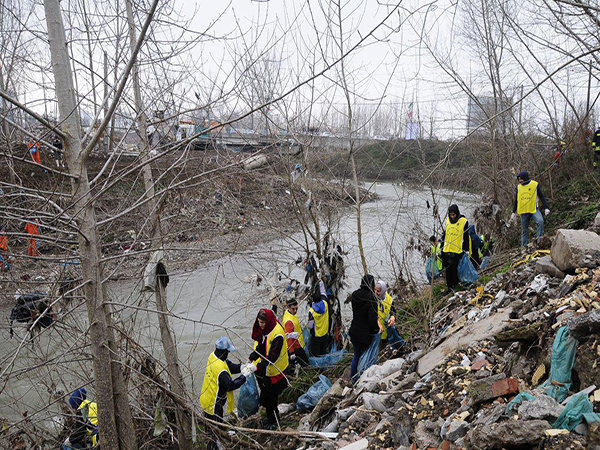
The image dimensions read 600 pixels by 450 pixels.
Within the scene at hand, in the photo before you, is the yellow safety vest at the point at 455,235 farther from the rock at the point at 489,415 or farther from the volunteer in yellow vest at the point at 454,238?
the rock at the point at 489,415

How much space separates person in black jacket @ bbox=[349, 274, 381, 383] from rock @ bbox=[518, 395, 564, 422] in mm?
2653

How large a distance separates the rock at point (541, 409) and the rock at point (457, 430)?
0.43 meters

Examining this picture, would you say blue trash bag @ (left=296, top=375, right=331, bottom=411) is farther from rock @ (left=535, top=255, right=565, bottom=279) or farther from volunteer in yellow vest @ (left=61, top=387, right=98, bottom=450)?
rock @ (left=535, top=255, right=565, bottom=279)

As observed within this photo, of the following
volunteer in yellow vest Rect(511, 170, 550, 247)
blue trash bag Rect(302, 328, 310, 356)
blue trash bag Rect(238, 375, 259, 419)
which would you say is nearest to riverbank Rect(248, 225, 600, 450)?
blue trash bag Rect(238, 375, 259, 419)

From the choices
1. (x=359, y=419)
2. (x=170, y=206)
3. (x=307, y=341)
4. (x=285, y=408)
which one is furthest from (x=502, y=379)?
(x=170, y=206)

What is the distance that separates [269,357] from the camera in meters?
5.32

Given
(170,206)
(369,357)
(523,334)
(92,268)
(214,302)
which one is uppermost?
(170,206)

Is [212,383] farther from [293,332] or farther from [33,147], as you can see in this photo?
[33,147]

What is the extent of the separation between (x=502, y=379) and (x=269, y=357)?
8.75ft

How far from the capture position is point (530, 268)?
5.80m

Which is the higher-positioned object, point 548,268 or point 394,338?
point 548,268

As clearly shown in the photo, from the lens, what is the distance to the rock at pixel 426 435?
3.25 m

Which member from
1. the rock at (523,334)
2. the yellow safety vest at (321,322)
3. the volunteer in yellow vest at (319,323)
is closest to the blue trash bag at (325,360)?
the volunteer in yellow vest at (319,323)

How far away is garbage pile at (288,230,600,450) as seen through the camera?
2.69m
